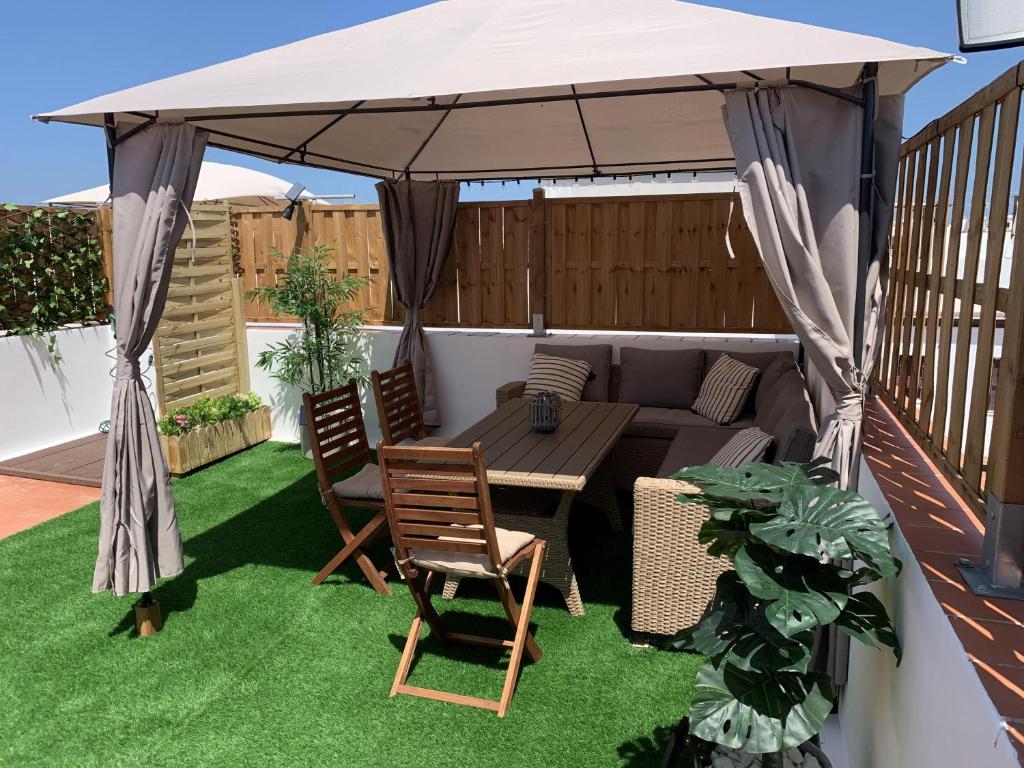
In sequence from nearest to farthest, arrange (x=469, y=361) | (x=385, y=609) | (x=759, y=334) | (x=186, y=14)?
(x=385, y=609)
(x=759, y=334)
(x=469, y=361)
(x=186, y=14)

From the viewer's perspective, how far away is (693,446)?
15.7 ft

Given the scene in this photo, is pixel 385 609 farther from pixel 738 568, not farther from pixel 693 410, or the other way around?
pixel 693 410

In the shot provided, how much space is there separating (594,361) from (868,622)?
4.27 meters

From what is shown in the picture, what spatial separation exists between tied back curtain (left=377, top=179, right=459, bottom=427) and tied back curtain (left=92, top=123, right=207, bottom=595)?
3.02 m

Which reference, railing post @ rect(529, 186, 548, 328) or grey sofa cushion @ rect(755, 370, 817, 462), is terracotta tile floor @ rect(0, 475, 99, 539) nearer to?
railing post @ rect(529, 186, 548, 328)

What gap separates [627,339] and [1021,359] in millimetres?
4843

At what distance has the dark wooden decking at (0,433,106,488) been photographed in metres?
6.09

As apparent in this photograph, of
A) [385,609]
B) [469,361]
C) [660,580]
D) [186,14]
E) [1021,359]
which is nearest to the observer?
[1021,359]

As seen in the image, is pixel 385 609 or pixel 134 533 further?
pixel 385 609

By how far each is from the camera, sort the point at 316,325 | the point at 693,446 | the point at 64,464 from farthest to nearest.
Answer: the point at 316,325 < the point at 64,464 < the point at 693,446

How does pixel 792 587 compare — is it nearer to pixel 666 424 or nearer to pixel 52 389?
pixel 666 424

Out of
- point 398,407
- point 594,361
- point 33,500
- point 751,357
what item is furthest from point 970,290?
point 33,500

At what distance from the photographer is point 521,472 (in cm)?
361

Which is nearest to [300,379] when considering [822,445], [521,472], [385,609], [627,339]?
[627,339]
